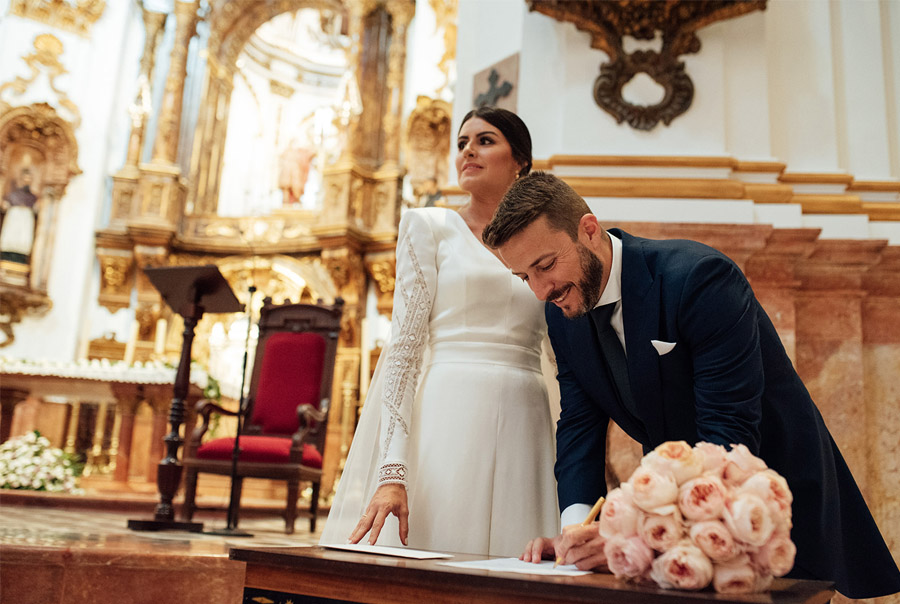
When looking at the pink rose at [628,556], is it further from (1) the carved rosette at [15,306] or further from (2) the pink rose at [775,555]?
(1) the carved rosette at [15,306]

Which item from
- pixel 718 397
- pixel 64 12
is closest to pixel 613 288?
pixel 718 397

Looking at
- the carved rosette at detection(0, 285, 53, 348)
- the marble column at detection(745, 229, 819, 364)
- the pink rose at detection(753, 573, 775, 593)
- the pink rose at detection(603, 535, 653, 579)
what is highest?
the carved rosette at detection(0, 285, 53, 348)

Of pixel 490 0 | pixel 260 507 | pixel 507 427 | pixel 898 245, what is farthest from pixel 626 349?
pixel 260 507

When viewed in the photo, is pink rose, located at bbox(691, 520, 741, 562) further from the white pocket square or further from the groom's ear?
the groom's ear

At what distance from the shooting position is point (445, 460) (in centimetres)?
192

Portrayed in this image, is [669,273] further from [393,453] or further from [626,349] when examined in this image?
[393,453]

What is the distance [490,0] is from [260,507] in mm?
4721

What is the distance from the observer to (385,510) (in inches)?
67.9

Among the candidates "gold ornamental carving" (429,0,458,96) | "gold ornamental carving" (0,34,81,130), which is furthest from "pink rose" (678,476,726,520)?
"gold ornamental carving" (0,34,81,130)

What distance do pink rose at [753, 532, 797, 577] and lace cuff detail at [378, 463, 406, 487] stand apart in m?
0.93

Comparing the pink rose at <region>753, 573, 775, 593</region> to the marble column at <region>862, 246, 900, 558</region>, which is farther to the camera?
the marble column at <region>862, 246, 900, 558</region>

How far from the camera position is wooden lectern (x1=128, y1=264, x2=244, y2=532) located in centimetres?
415

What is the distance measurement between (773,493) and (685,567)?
5.9 inches

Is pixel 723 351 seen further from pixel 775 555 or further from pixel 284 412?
pixel 284 412
